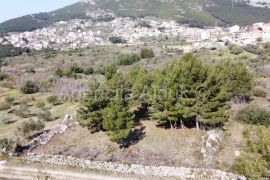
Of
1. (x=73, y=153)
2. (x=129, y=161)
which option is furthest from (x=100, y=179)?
(x=73, y=153)

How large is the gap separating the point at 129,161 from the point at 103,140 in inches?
219

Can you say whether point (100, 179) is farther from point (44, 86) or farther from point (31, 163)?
point (44, 86)

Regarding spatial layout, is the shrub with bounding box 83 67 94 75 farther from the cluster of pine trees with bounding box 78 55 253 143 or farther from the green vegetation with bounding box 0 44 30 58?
the green vegetation with bounding box 0 44 30 58

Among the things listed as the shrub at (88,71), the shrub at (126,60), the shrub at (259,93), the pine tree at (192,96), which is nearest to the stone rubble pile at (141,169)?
the pine tree at (192,96)

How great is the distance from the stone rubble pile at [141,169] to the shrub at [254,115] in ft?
36.0

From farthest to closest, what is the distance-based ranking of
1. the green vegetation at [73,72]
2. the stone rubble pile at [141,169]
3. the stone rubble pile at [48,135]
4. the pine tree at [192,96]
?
Answer: the green vegetation at [73,72] → the stone rubble pile at [48,135] → the pine tree at [192,96] → the stone rubble pile at [141,169]

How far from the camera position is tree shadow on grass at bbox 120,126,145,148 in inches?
1468

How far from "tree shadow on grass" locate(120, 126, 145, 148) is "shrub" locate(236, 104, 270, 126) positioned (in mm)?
10774

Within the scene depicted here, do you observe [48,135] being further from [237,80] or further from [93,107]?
[237,80]

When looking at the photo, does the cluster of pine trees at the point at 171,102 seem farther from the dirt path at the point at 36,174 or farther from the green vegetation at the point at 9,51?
the green vegetation at the point at 9,51

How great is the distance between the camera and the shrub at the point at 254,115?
39.2m

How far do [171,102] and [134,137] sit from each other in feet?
17.5

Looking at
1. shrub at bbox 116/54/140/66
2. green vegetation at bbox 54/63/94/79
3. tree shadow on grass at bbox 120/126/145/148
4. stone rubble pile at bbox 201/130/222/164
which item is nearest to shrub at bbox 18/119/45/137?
tree shadow on grass at bbox 120/126/145/148

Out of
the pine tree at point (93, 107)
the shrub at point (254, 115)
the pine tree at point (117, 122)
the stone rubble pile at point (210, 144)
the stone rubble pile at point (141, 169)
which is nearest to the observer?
the stone rubble pile at point (141, 169)
